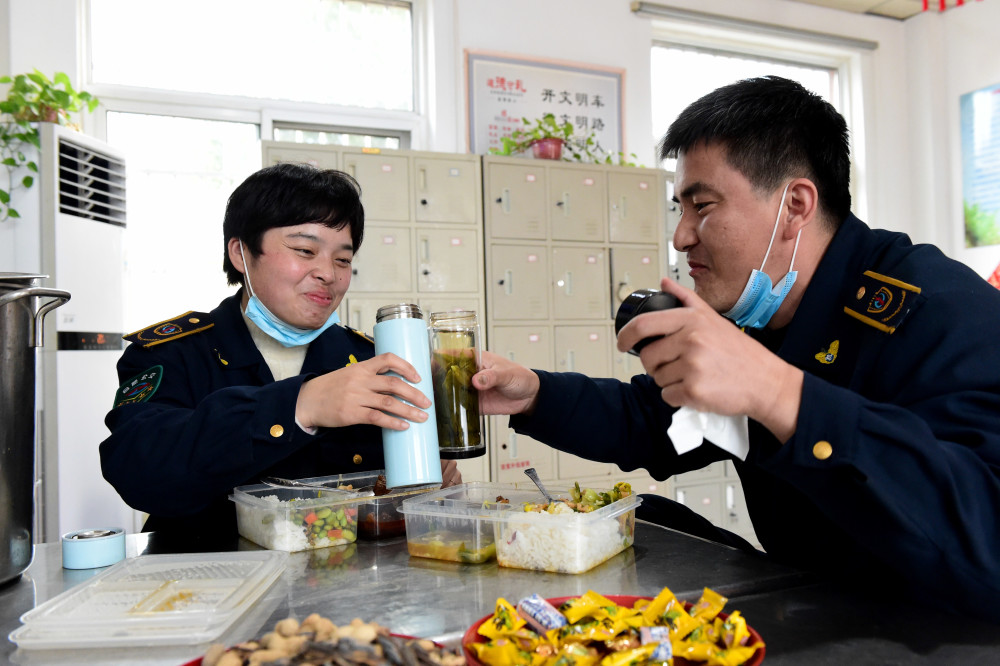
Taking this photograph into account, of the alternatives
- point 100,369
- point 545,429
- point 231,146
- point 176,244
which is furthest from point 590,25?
point 545,429

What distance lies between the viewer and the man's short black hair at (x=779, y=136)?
4.11 ft

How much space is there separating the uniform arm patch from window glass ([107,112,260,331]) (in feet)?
7.84

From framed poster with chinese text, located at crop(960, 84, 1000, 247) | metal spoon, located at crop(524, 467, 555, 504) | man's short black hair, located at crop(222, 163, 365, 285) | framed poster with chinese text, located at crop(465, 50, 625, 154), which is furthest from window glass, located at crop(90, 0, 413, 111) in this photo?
framed poster with chinese text, located at crop(960, 84, 1000, 247)

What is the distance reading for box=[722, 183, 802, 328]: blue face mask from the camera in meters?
1.27

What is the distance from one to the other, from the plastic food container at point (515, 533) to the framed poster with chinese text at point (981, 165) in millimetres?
4874

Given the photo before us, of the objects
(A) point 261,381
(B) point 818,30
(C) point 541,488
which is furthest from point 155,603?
(B) point 818,30

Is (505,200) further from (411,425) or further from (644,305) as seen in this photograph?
(644,305)

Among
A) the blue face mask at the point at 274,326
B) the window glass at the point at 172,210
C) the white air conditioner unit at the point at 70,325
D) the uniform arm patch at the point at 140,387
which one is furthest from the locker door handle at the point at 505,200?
the uniform arm patch at the point at 140,387

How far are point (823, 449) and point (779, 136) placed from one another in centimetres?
65

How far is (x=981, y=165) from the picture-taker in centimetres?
486

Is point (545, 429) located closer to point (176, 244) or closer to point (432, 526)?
point (432, 526)

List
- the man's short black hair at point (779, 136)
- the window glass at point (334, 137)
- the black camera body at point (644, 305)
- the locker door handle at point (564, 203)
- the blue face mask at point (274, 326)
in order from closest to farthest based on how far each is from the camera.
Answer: the black camera body at point (644, 305)
the man's short black hair at point (779, 136)
the blue face mask at point (274, 326)
the locker door handle at point (564, 203)
the window glass at point (334, 137)

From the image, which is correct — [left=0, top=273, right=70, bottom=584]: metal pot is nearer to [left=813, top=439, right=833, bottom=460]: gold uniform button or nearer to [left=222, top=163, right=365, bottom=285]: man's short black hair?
[left=222, top=163, right=365, bottom=285]: man's short black hair

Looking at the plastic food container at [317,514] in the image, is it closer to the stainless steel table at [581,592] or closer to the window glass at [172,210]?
the stainless steel table at [581,592]
